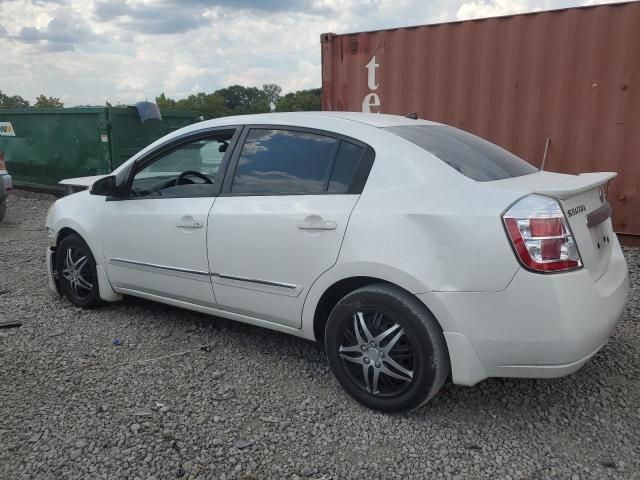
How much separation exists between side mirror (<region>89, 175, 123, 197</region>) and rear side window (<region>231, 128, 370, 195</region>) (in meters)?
1.10

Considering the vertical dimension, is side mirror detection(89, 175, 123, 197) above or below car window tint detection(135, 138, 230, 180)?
below

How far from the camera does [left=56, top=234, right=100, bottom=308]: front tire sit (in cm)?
431

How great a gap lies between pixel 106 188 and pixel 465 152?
2.52 metres

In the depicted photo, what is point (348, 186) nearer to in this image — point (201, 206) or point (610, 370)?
point (201, 206)

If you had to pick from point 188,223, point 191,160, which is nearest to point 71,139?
point 191,160

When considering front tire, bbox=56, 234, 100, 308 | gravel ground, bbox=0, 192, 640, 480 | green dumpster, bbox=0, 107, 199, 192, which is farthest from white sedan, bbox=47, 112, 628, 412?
green dumpster, bbox=0, 107, 199, 192

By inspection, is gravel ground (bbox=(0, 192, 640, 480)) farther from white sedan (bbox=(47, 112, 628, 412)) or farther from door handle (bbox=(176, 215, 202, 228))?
door handle (bbox=(176, 215, 202, 228))

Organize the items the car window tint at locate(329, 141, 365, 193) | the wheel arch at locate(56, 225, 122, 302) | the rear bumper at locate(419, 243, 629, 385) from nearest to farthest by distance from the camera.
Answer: the rear bumper at locate(419, 243, 629, 385) → the car window tint at locate(329, 141, 365, 193) → the wheel arch at locate(56, 225, 122, 302)

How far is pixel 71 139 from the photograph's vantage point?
10.6 meters

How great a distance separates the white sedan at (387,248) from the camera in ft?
7.91

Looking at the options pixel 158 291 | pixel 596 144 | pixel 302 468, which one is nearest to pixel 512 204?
pixel 302 468

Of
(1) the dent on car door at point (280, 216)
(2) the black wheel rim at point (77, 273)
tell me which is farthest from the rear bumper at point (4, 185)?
(1) the dent on car door at point (280, 216)

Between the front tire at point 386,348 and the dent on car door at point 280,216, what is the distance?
0.92 ft

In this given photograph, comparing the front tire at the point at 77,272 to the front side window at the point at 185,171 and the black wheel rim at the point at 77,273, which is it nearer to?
the black wheel rim at the point at 77,273
